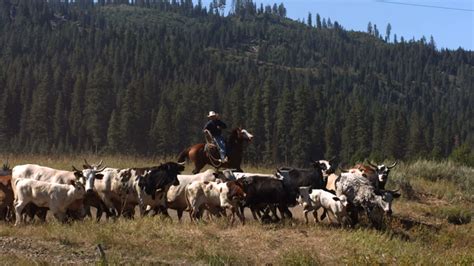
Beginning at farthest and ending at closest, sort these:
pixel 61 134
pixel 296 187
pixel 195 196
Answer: pixel 61 134 < pixel 296 187 < pixel 195 196

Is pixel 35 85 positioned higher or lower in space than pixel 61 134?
higher

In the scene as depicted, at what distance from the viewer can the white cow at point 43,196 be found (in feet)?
49.5

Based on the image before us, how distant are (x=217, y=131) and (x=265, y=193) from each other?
18.4 feet

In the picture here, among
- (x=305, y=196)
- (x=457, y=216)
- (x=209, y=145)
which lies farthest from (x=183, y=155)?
(x=457, y=216)

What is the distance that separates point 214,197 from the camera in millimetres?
16531

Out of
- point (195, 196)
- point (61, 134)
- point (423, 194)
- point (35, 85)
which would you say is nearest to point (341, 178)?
point (195, 196)

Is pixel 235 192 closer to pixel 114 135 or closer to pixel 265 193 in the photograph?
pixel 265 193

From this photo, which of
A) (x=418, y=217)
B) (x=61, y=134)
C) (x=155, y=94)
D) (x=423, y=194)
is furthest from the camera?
(x=155, y=94)

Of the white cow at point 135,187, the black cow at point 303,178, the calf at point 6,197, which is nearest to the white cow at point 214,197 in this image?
the white cow at point 135,187

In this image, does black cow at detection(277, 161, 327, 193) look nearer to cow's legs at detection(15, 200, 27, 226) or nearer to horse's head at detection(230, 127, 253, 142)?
horse's head at detection(230, 127, 253, 142)

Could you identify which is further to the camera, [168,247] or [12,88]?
[12,88]

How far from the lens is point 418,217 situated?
69.7 feet

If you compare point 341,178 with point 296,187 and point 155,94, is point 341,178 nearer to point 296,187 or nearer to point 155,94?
point 296,187

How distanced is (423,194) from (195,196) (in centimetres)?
1123
